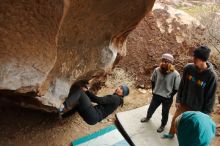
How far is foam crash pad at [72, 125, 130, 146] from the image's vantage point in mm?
5410

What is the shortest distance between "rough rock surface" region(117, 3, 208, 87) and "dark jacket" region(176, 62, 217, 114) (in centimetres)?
265

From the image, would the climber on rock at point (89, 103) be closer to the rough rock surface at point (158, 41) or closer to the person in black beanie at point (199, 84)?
the person in black beanie at point (199, 84)

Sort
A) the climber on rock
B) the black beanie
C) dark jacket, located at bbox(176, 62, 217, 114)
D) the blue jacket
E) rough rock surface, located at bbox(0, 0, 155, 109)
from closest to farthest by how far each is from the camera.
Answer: the blue jacket, rough rock surface, located at bbox(0, 0, 155, 109), the black beanie, dark jacket, located at bbox(176, 62, 217, 114), the climber on rock

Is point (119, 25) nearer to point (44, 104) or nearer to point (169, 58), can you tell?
point (169, 58)

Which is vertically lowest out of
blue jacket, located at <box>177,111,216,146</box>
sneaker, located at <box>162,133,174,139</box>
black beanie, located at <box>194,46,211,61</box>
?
sneaker, located at <box>162,133,174,139</box>

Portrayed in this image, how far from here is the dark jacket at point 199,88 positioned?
439 cm

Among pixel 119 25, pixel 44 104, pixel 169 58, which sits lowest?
pixel 44 104

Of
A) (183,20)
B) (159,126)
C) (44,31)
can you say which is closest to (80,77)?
(44,31)

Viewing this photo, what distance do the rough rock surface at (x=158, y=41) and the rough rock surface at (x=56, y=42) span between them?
7.95 ft

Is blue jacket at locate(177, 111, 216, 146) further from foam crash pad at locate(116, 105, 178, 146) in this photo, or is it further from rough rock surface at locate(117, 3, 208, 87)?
rough rock surface at locate(117, 3, 208, 87)

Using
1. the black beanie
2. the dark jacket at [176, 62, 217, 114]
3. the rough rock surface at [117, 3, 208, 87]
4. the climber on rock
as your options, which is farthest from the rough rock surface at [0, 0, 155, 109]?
the rough rock surface at [117, 3, 208, 87]

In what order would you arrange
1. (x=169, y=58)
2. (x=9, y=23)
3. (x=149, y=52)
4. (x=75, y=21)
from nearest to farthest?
(x=9, y=23) → (x=75, y=21) → (x=169, y=58) → (x=149, y=52)

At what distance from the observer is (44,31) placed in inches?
136

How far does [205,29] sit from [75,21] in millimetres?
5264
